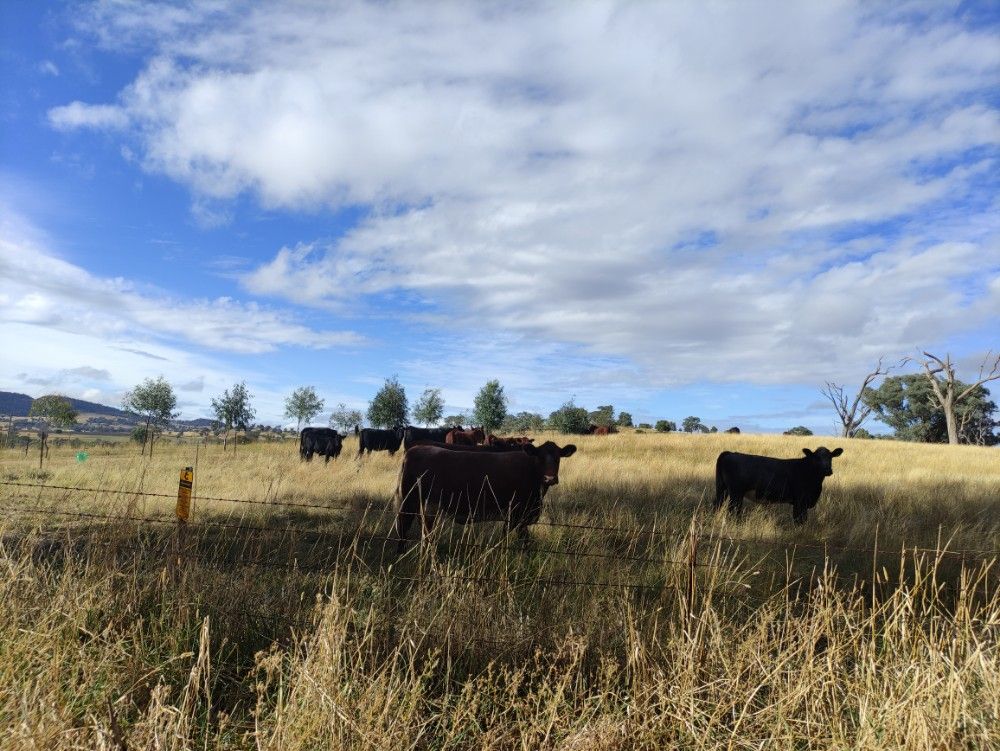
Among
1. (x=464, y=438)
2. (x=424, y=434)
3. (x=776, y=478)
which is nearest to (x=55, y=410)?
(x=424, y=434)

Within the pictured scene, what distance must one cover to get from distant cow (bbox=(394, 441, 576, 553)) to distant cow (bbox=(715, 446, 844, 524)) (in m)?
4.61

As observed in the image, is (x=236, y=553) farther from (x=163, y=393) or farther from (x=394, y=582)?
(x=163, y=393)

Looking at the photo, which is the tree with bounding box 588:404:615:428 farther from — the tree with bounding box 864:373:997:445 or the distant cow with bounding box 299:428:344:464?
the distant cow with bounding box 299:428:344:464

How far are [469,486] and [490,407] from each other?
52.0 metres

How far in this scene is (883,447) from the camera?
32594 millimetres

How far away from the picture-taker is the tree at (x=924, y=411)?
61312 mm

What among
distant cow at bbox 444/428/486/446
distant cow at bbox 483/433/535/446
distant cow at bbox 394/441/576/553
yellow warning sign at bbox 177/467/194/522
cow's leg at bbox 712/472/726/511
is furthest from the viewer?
distant cow at bbox 444/428/486/446

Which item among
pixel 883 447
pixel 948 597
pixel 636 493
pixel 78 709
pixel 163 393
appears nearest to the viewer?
pixel 78 709

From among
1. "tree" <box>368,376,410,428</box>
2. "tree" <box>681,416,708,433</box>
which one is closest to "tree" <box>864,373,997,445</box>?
"tree" <box>681,416,708,433</box>

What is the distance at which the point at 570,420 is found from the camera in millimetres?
55562

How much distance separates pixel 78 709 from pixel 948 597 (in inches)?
322

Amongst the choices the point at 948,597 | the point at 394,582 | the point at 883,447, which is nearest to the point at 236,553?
the point at 394,582

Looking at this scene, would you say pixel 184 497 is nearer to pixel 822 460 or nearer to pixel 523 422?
pixel 822 460

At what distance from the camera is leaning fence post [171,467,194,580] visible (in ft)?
16.8
